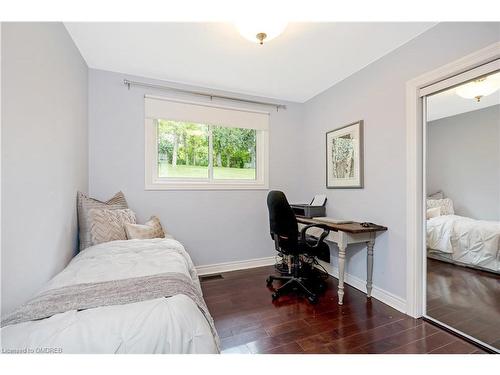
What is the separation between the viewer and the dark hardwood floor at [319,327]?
1539mm

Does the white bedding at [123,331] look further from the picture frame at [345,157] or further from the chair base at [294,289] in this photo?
the picture frame at [345,157]

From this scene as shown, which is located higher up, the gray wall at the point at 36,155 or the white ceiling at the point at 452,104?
the white ceiling at the point at 452,104

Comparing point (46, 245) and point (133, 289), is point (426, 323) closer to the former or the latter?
point (133, 289)

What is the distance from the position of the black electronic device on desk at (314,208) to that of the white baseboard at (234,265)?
0.84 meters

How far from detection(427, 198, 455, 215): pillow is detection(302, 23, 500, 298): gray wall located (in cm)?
164

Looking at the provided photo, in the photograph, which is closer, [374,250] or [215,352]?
[215,352]

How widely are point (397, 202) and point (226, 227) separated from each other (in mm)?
1996

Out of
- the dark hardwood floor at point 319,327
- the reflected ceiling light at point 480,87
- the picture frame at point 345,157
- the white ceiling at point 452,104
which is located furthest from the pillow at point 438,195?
the dark hardwood floor at point 319,327

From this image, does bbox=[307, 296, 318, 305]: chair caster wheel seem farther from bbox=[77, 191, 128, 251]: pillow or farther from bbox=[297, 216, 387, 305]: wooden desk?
bbox=[77, 191, 128, 251]: pillow

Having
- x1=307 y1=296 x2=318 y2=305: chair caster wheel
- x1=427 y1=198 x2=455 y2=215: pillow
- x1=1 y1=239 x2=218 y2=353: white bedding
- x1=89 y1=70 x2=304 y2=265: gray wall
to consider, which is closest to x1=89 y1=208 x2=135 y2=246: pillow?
x1=89 y1=70 x2=304 y2=265: gray wall

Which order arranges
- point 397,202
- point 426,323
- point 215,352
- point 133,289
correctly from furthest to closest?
point 397,202 < point 426,323 < point 133,289 < point 215,352
